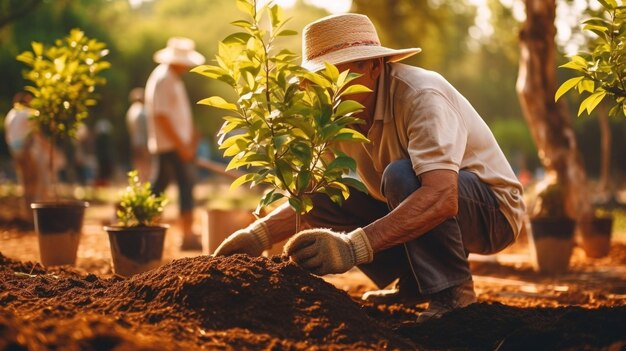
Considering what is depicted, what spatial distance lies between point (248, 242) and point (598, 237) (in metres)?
5.01

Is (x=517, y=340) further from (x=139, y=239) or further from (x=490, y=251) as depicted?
(x=139, y=239)

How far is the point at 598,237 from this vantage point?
7598 mm

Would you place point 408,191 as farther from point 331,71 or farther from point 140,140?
point 140,140

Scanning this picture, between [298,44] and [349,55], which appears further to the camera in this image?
[298,44]

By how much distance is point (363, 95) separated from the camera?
3.73 metres

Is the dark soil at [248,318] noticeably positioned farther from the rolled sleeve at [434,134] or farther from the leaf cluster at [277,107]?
A: the rolled sleeve at [434,134]

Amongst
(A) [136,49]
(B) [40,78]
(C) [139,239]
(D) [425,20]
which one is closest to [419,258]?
(C) [139,239]

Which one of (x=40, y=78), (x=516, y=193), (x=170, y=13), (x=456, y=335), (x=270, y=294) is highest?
(x=170, y=13)

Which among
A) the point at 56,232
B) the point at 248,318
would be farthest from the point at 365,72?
the point at 56,232

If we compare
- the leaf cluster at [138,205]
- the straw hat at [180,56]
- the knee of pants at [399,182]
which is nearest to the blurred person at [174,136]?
the straw hat at [180,56]

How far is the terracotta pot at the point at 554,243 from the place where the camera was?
6.34 m

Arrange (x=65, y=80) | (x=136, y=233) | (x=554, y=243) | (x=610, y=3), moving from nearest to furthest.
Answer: (x=610, y=3) → (x=136, y=233) → (x=65, y=80) → (x=554, y=243)

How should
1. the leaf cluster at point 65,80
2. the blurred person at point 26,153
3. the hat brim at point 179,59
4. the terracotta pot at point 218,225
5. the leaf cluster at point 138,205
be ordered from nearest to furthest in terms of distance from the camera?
the leaf cluster at point 138,205 < the leaf cluster at point 65,80 < the terracotta pot at point 218,225 < the hat brim at point 179,59 < the blurred person at point 26,153

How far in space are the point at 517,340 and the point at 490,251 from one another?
118 centimetres
